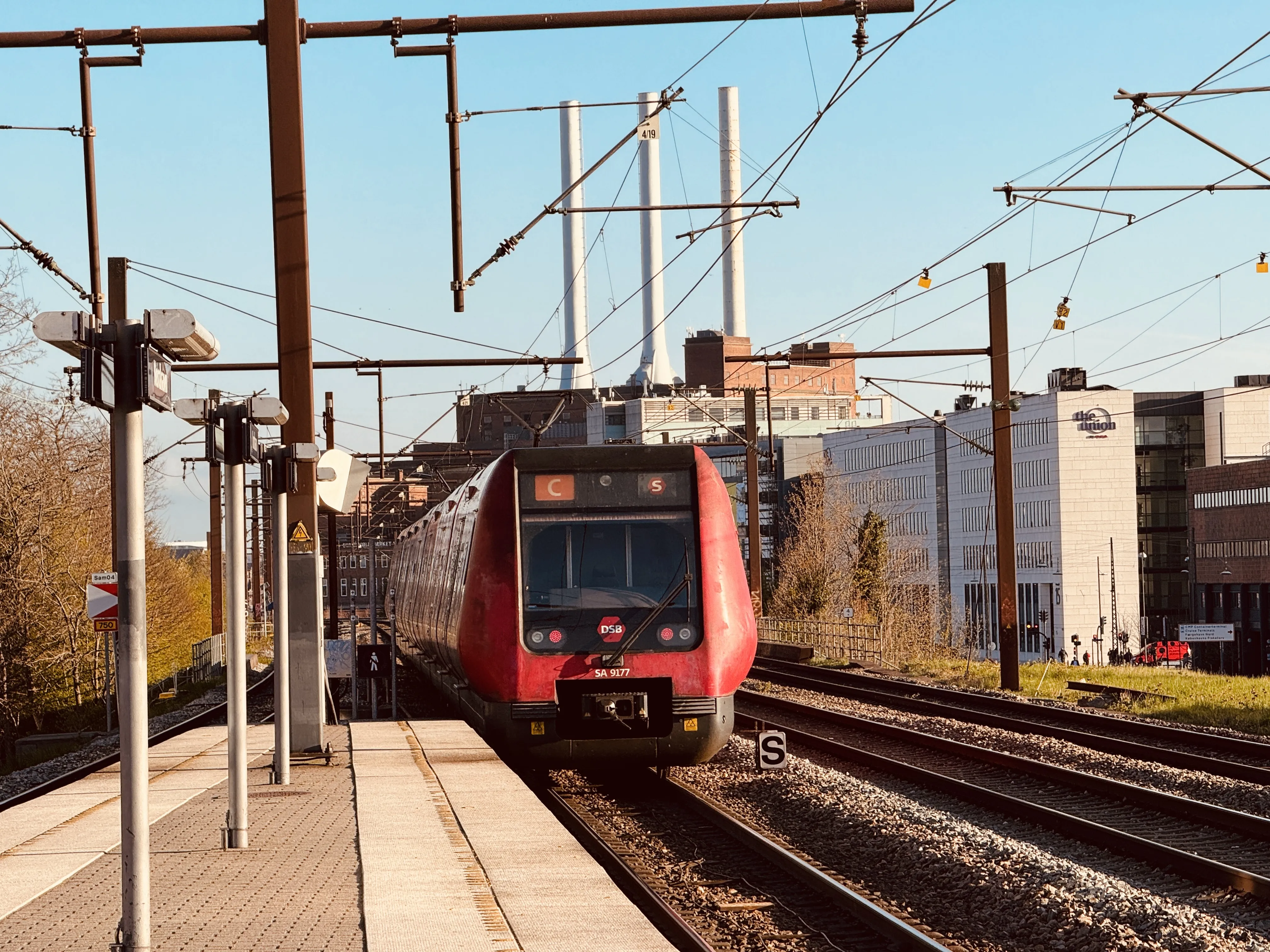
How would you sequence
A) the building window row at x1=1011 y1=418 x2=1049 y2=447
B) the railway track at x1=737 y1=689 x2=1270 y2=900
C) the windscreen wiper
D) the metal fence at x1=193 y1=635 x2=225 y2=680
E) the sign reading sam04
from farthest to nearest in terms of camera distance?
1. the building window row at x1=1011 y1=418 x2=1049 y2=447
2. the sign reading sam04
3. the metal fence at x1=193 y1=635 x2=225 y2=680
4. the windscreen wiper
5. the railway track at x1=737 y1=689 x2=1270 y2=900

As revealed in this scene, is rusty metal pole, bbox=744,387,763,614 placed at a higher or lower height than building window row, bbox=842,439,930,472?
lower

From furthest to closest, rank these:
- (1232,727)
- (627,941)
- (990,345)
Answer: (990,345), (1232,727), (627,941)

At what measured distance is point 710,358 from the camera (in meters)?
144

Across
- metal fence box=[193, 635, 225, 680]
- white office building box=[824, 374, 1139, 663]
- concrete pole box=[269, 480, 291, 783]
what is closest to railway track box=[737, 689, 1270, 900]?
concrete pole box=[269, 480, 291, 783]

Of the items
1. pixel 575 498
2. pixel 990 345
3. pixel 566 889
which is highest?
pixel 990 345

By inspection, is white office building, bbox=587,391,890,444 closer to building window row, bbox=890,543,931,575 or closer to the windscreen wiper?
building window row, bbox=890,543,931,575

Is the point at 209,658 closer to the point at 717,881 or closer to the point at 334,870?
the point at 717,881

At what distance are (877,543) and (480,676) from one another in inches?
2717

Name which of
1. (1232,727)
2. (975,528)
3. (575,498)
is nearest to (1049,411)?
(975,528)

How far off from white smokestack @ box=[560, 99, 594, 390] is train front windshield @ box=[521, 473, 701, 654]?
507 feet

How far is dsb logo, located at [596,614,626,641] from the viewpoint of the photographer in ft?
45.9

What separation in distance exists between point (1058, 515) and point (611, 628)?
105787 millimetres

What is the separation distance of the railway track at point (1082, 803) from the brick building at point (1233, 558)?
80.6 metres

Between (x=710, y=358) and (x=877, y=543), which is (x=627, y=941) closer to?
(x=877, y=543)
